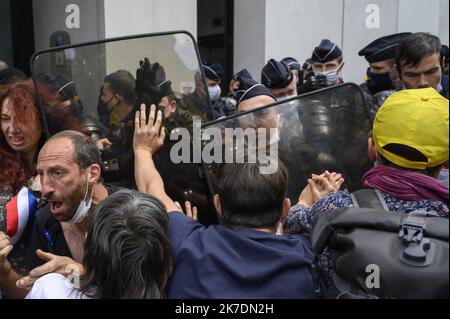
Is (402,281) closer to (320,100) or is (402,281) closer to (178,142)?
(320,100)

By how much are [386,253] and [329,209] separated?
1.16 ft

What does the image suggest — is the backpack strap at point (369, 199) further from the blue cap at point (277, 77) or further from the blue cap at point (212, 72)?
the blue cap at point (212, 72)

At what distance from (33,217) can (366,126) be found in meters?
1.32

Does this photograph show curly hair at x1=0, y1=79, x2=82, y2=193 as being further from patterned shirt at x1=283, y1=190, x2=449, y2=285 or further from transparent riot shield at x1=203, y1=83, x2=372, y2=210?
patterned shirt at x1=283, y1=190, x2=449, y2=285

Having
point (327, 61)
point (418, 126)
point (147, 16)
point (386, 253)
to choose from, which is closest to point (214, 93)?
point (327, 61)

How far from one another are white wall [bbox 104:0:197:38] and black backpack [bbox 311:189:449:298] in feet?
14.9

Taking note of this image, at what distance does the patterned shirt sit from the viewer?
148cm

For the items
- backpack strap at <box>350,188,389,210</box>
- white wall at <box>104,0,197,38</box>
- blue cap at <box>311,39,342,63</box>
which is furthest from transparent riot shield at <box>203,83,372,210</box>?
white wall at <box>104,0,197,38</box>

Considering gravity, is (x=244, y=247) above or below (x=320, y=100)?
below

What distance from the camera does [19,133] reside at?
87.7 inches

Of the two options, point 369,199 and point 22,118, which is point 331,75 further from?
point 369,199

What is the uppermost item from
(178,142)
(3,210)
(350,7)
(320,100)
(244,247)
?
(350,7)
